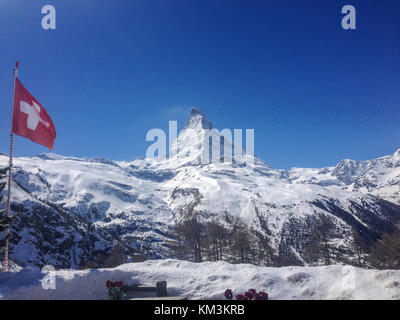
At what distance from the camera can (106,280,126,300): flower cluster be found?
62.8ft

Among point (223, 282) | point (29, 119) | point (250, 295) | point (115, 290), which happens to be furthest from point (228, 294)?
point (29, 119)

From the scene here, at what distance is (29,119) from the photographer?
2550 cm

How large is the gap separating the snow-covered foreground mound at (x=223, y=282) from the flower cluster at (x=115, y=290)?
0.88 metres

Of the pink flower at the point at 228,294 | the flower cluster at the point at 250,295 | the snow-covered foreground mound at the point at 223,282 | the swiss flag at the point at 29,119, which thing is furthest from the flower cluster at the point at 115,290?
the swiss flag at the point at 29,119

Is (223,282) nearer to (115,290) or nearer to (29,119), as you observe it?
(115,290)

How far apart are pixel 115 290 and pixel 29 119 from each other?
50.4 feet

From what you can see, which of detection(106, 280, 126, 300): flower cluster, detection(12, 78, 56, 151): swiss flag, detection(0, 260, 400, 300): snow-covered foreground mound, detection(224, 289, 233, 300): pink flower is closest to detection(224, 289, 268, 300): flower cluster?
detection(224, 289, 233, 300): pink flower

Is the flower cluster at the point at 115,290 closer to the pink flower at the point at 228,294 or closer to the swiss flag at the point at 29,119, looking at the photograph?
the pink flower at the point at 228,294

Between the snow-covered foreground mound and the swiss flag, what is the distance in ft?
35.1

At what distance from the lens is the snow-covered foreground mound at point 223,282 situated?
17.2 meters
